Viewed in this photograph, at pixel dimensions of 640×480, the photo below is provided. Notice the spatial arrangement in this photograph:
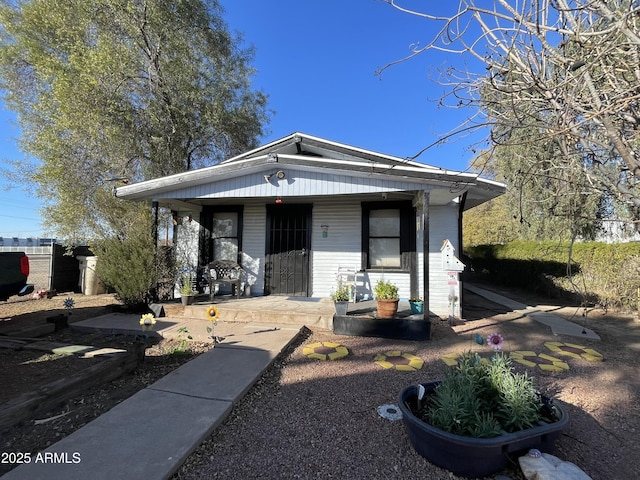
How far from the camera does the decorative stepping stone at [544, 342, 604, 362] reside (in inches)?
168

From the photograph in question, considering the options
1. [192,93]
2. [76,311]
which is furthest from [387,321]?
[192,93]

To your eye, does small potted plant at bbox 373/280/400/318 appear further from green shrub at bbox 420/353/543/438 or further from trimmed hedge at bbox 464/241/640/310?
green shrub at bbox 420/353/543/438

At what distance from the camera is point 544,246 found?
1028 cm

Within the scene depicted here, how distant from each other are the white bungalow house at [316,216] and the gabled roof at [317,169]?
22 millimetres

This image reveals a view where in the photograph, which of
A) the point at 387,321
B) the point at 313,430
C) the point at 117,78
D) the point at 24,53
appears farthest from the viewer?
the point at 24,53

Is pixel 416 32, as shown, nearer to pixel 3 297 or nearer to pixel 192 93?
pixel 3 297

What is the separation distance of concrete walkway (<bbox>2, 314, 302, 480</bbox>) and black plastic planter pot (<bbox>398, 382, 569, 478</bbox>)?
1.62 m

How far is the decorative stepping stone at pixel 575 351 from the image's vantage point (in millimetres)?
4266

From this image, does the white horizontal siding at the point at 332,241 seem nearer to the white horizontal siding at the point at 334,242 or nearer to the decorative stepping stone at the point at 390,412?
the white horizontal siding at the point at 334,242

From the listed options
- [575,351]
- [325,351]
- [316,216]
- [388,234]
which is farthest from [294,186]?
[575,351]

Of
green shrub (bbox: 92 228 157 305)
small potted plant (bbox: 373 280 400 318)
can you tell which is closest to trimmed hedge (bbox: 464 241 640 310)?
small potted plant (bbox: 373 280 400 318)

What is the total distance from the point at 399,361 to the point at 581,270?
25.6 ft

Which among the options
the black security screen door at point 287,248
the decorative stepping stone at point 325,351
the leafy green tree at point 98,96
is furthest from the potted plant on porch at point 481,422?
the leafy green tree at point 98,96

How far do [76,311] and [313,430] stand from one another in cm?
702
